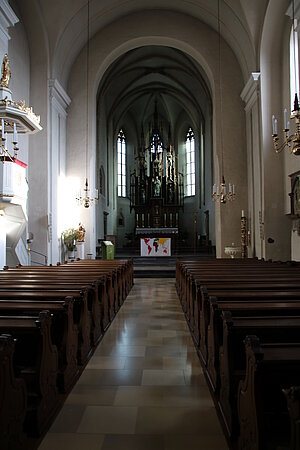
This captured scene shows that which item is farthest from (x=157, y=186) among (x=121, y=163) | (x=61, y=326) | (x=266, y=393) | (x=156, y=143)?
(x=266, y=393)

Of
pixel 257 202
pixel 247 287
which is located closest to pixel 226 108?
pixel 257 202

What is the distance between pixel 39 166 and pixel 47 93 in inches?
95.5

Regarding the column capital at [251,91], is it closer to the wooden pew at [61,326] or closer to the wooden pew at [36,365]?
the wooden pew at [61,326]

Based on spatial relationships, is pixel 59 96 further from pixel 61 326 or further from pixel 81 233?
pixel 61 326

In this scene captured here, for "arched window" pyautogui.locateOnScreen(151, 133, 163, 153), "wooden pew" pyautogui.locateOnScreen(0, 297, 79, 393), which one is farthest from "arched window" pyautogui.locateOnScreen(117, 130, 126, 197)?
"wooden pew" pyautogui.locateOnScreen(0, 297, 79, 393)

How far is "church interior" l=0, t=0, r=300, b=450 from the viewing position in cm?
291

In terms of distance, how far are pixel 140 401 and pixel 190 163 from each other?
23176mm

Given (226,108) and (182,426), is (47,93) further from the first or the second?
(182,426)

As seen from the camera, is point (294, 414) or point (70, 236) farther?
point (70, 236)

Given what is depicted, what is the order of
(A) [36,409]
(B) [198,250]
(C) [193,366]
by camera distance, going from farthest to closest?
(B) [198,250] < (C) [193,366] < (A) [36,409]

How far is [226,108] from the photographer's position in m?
14.6

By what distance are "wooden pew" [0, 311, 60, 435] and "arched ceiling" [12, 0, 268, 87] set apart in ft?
38.0

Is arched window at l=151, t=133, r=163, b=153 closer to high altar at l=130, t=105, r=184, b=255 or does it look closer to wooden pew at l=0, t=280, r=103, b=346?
high altar at l=130, t=105, r=184, b=255

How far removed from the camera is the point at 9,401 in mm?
2082
